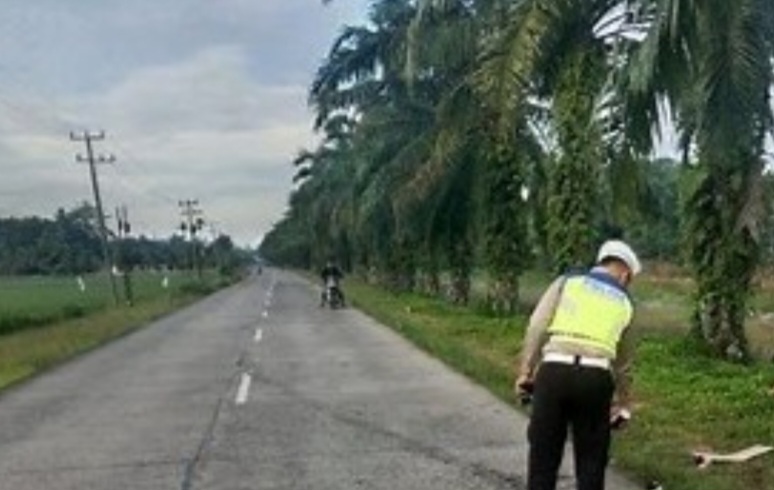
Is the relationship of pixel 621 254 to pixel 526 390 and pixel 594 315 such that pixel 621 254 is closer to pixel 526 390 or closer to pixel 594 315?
pixel 594 315

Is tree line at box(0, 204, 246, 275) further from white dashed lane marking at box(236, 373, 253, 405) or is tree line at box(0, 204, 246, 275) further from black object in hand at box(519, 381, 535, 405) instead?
black object in hand at box(519, 381, 535, 405)

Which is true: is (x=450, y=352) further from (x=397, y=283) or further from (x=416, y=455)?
(x=397, y=283)

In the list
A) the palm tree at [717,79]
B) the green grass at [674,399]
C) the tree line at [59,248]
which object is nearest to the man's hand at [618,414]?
the green grass at [674,399]

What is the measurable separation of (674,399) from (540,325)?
6.44 m

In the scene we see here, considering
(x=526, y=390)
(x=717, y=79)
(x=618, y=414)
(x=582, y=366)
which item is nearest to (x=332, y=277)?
(x=717, y=79)

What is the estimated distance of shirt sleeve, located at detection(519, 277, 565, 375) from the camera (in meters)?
6.46

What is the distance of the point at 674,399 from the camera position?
12.5 m

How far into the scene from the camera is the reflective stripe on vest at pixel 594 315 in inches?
247

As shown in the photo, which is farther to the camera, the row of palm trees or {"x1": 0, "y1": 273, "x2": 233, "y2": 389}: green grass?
{"x1": 0, "y1": 273, "x2": 233, "y2": 389}: green grass

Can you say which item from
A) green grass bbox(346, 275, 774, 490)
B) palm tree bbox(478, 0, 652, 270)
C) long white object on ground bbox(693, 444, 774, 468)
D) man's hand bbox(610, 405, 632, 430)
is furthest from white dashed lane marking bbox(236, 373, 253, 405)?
man's hand bbox(610, 405, 632, 430)

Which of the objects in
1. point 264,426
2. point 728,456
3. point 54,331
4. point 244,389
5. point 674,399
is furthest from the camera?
point 54,331

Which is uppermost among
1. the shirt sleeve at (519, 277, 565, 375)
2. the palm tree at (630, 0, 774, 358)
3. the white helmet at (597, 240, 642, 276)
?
the palm tree at (630, 0, 774, 358)

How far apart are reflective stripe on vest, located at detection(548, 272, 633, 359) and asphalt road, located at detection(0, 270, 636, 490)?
2486 millimetres

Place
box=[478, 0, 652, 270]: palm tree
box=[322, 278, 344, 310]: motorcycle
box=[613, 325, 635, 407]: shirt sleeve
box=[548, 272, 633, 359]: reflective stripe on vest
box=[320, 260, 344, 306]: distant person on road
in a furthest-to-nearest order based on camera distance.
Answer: box=[322, 278, 344, 310]: motorcycle → box=[320, 260, 344, 306]: distant person on road → box=[478, 0, 652, 270]: palm tree → box=[613, 325, 635, 407]: shirt sleeve → box=[548, 272, 633, 359]: reflective stripe on vest
